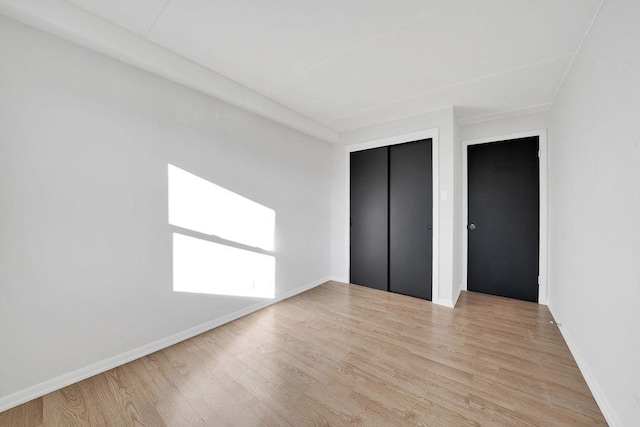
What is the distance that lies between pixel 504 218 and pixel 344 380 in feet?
10.4

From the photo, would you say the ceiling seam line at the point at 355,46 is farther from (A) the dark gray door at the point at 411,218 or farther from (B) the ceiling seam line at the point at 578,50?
(A) the dark gray door at the point at 411,218

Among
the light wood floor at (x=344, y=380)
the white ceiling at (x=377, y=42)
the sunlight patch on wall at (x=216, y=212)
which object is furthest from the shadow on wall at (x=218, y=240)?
the white ceiling at (x=377, y=42)

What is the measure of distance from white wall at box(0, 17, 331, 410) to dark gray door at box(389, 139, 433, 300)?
2414 millimetres

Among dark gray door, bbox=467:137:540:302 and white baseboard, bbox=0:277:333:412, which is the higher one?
dark gray door, bbox=467:137:540:302

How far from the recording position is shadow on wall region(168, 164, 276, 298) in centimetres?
233

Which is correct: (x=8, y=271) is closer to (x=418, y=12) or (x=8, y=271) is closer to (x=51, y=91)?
(x=51, y=91)

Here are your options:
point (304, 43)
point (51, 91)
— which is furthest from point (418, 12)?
point (51, 91)

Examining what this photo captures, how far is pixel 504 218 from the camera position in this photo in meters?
3.45

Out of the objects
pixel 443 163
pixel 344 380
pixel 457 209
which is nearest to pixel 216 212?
pixel 344 380

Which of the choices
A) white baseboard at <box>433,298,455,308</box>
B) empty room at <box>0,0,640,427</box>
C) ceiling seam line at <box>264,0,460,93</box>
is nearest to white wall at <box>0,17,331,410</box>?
empty room at <box>0,0,640,427</box>

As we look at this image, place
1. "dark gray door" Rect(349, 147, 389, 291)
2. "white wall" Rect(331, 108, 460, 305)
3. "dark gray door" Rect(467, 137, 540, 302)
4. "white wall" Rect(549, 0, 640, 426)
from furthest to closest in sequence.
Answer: "dark gray door" Rect(349, 147, 389, 291)
"dark gray door" Rect(467, 137, 540, 302)
"white wall" Rect(331, 108, 460, 305)
"white wall" Rect(549, 0, 640, 426)

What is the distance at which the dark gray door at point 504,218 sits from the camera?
328 cm

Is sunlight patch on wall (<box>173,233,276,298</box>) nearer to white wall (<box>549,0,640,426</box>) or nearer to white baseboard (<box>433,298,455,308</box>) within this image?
white baseboard (<box>433,298,455,308</box>)

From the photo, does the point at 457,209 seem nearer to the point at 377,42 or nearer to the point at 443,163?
the point at 443,163
